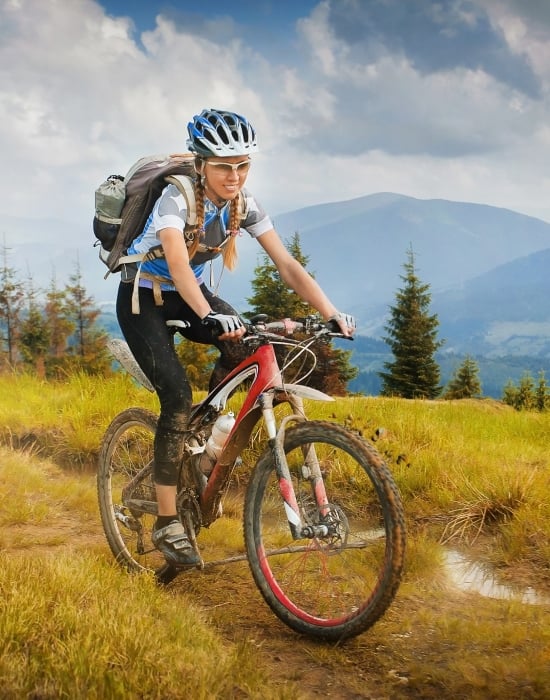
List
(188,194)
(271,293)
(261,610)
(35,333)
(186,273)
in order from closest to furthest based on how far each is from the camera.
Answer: (186,273) < (188,194) < (261,610) < (271,293) < (35,333)

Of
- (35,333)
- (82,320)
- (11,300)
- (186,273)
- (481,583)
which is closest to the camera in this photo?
(186,273)

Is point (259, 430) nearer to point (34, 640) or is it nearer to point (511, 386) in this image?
point (34, 640)

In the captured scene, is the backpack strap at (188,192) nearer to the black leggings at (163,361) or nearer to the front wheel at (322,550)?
the black leggings at (163,361)

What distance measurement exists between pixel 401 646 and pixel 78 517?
347 cm

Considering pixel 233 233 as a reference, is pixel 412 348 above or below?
below

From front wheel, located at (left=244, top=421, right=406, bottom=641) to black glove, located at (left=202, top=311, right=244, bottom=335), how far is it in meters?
0.63

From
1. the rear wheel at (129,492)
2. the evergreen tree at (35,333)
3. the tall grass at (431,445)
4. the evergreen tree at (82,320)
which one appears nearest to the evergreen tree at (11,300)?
the evergreen tree at (35,333)

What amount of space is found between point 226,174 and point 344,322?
1058mm

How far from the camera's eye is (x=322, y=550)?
3797 mm

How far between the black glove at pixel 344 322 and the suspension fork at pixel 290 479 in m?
0.52

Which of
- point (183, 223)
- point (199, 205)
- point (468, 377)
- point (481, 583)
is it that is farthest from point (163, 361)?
point (468, 377)

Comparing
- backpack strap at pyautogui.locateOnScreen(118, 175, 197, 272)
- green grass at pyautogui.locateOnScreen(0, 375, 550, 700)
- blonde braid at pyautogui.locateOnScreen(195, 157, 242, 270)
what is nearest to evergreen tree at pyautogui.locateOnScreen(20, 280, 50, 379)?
green grass at pyautogui.locateOnScreen(0, 375, 550, 700)

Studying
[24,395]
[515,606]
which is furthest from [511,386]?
[515,606]

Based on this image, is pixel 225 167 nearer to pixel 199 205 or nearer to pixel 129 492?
pixel 199 205
